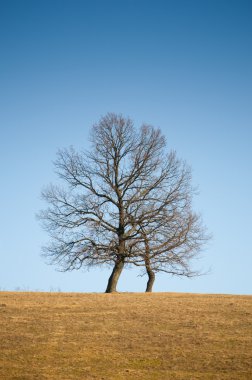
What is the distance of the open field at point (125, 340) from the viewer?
12.6m

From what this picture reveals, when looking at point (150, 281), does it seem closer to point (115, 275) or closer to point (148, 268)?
point (148, 268)

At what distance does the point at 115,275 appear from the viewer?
94.9 feet

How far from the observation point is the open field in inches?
496

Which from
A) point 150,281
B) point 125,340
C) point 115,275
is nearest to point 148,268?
point 150,281

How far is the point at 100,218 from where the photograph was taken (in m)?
29.0

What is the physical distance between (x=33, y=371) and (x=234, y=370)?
5.40 meters

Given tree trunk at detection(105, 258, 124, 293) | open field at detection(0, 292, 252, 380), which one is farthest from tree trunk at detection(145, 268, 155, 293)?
open field at detection(0, 292, 252, 380)

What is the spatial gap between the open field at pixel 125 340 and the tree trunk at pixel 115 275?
21.6ft

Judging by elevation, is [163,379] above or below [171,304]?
below

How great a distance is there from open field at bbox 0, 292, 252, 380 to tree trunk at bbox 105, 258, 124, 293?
6582 millimetres

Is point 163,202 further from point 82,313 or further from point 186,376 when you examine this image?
point 186,376

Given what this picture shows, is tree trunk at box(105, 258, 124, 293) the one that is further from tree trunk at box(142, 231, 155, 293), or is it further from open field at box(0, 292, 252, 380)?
open field at box(0, 292, 252, 380)

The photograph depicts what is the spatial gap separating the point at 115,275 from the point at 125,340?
44.9 ft

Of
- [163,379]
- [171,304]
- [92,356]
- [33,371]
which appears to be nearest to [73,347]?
[92,356]
